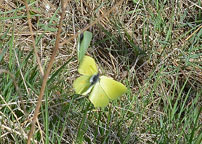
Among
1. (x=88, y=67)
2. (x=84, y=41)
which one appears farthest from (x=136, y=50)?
(x=84, y=41)

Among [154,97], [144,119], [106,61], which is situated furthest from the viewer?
[106,61]

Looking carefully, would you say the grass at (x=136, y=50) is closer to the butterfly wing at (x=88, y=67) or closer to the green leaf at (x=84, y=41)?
the butterfly wing at (x=88, y=67)

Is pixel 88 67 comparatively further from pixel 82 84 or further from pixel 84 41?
pixel 84 41

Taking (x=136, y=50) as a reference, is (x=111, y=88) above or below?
above

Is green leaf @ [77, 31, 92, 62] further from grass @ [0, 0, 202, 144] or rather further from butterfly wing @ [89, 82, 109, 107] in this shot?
grass @ [0, 0, 202, 144]

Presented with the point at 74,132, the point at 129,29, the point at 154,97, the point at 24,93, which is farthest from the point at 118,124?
the point at 129,29

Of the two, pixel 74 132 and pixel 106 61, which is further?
pixel 106 61

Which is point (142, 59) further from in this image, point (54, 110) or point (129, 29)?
point (54, 110)

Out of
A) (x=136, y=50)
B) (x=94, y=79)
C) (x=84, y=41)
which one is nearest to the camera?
(x=84, y=41)

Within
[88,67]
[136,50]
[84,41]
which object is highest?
[84,41]
